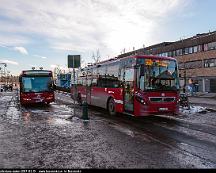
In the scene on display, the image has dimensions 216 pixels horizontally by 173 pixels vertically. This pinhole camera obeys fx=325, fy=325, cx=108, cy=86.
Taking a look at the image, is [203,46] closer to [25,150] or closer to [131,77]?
[131,77]

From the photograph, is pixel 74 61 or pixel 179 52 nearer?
pixel 74 61

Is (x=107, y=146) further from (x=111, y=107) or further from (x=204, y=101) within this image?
(x=204, y=101)

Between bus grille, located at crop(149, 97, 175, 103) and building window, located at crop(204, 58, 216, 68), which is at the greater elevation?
building window, located at crop(204, 58, 216, 68)

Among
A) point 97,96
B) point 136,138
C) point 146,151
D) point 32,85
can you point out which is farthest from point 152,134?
point 32,85

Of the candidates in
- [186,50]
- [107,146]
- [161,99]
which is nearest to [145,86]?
[161,99]

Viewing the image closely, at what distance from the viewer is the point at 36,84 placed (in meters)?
24.6

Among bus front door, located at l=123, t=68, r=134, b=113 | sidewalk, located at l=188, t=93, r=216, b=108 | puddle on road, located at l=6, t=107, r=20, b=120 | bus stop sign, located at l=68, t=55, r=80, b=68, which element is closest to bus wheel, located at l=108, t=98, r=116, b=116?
bus front door, located at l=123, t=68, r=134, b=113

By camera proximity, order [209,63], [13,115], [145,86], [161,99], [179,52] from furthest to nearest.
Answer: [179,52] < [209,63] < [13,115] < [161,99] < [145,86]

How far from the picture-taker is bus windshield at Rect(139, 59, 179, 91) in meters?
15.0

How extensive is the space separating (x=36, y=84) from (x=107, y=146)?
641 inches

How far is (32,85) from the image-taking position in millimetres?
24516

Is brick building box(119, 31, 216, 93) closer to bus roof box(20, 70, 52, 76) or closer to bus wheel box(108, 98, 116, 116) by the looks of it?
bus roof box(20, 70, 52, 76)

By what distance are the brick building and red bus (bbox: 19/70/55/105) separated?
30383 millimetres

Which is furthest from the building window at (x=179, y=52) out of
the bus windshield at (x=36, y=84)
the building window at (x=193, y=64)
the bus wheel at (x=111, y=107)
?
the bus wheel at (x=111, y=107)
